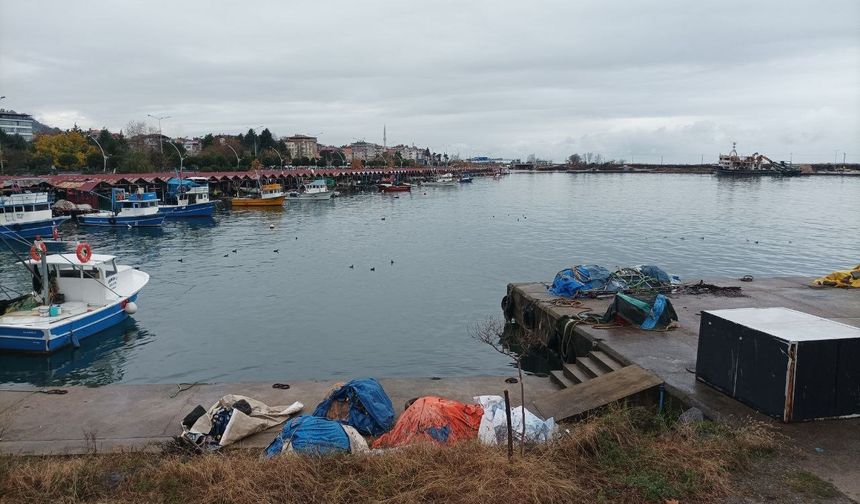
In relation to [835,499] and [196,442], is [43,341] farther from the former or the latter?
[835,499]

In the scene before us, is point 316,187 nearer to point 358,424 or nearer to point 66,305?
point 66,305

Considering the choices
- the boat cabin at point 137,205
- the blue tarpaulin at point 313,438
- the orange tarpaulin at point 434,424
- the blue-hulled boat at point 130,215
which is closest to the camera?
the blue tarpaulin at point 313,438

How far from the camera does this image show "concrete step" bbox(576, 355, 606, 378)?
1319 centimetres

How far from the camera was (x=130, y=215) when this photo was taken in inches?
2125

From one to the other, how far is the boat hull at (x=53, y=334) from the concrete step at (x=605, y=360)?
17520mm

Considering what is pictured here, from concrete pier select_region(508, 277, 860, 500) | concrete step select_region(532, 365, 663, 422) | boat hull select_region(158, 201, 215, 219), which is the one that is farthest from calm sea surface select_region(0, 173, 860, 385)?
concrete step select_region(532, 365, 663, 422)

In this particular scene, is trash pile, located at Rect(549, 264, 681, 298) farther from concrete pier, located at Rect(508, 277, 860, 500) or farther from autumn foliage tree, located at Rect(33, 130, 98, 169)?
autumn foliage tree, located at Rect(33, 130, 98, 169)

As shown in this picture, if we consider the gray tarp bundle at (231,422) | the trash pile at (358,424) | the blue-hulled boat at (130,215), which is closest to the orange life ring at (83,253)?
the trash pile at (358,424)

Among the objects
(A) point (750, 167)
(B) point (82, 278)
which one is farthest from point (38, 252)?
(A) point (750, 167)

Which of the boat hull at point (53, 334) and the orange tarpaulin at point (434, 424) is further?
the boat hull at point (53, 334)

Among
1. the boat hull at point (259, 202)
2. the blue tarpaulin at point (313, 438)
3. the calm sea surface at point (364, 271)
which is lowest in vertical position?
the calm sea surface at point (364, 271)

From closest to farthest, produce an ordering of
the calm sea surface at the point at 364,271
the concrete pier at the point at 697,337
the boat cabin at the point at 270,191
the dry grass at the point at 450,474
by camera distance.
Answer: the dry grass at the point at 450,474, the concrete pier at the point at 697,337, the calm sea surface at the point at 364,271, the boat cabin at the point at 270,191

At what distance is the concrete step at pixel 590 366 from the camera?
13.2 metres

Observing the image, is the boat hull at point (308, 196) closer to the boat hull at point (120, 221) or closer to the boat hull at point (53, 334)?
the boat hull at point (120, 221)
